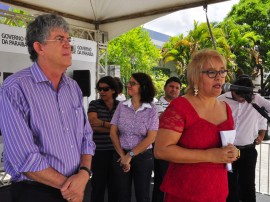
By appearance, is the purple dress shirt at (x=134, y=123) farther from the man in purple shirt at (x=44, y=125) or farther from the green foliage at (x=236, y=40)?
the green foliage at (x=236, y=40)

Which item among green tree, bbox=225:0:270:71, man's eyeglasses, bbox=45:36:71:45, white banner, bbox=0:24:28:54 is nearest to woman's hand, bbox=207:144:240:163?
man's eyeglasses, bbox=45:36:71:45

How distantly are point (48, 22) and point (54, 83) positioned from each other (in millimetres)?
358

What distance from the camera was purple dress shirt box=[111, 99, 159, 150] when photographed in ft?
10.2

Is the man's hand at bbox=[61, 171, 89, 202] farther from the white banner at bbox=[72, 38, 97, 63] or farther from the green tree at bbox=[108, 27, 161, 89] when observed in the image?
the green tree at bbox=[108, 27, 161, 89]

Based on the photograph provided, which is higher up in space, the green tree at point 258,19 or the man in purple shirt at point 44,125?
the green tree at point 258,19

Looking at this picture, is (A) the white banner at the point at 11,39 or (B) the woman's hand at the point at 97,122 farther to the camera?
(A) the white banner at the point at 11,39

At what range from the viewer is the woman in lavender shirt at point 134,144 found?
121 inches

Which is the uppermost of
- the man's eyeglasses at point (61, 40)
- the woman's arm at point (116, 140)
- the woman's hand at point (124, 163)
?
the man's eyeglasses at point (61, 40)

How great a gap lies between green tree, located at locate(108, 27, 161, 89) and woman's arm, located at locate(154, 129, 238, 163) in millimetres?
18429

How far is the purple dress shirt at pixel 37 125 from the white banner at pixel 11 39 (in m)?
4.03

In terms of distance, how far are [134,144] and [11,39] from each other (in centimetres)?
360

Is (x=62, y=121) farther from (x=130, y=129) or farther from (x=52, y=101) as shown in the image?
(x=130, y=129)

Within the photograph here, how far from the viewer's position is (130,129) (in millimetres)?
3105

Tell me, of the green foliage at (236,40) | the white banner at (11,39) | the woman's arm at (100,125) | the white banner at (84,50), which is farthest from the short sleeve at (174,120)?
the green foliage at (236,40)
